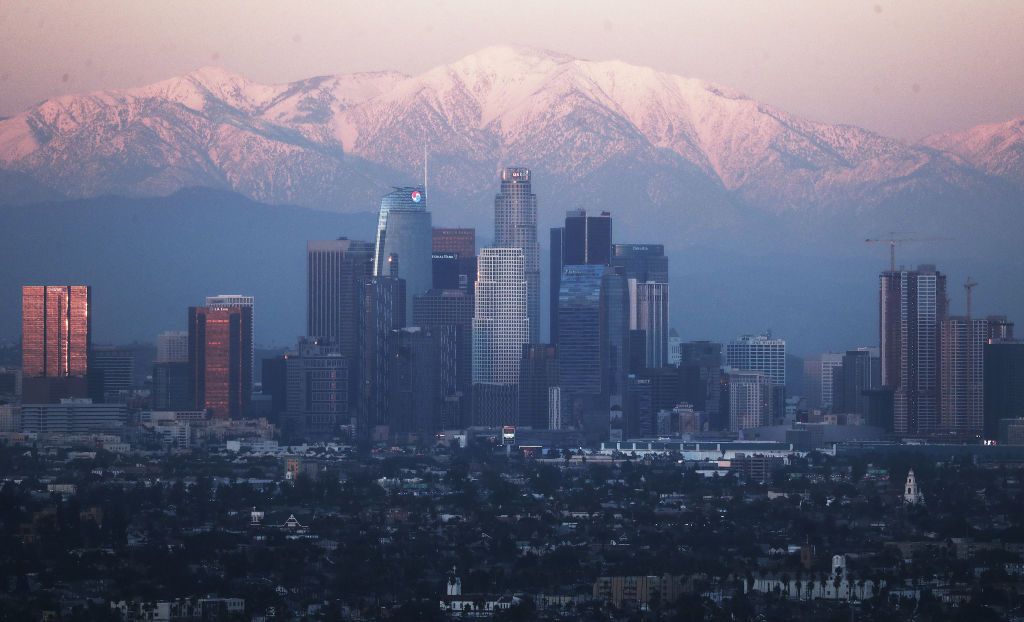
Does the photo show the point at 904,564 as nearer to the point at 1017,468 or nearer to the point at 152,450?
the point at 1017,468

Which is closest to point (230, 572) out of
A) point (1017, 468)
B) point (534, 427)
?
point (1017, 468)

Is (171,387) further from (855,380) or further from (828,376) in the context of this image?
(828,376)

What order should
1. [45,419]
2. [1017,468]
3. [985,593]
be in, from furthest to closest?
1. [45,419]
2. [1017,468]
3. [985,593]

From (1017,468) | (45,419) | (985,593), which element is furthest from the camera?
(45,419)

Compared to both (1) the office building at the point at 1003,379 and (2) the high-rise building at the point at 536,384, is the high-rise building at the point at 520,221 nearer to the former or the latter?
(2) the high-rise building at the point at 536,384

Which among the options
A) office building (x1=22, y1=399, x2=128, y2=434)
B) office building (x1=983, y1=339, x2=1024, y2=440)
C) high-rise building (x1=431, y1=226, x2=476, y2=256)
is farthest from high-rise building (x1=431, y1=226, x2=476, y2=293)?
office building (x1=983, y1=339, x2=1024, y2=440)

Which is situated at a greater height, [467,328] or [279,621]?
[467,328]

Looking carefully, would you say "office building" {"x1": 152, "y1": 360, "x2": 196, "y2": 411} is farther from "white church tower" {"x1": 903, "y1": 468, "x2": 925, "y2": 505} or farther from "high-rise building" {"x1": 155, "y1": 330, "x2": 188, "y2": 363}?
"white church tower" {"x1": 903, "y1": 468, "x2": 925, "y2": 505}

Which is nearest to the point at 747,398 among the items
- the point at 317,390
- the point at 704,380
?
the point at 704,380
